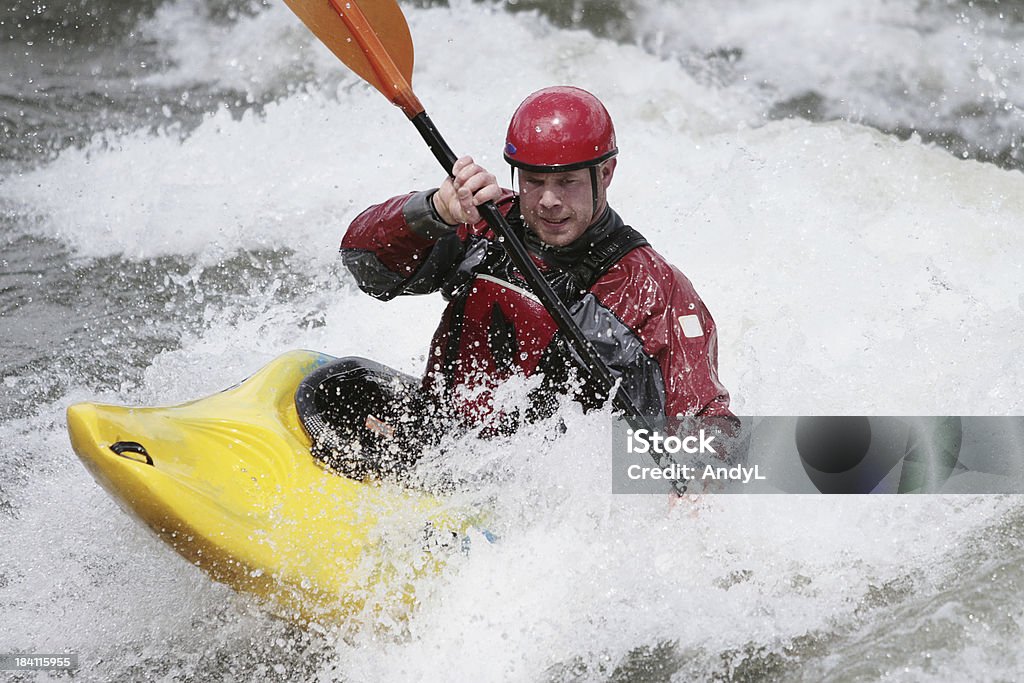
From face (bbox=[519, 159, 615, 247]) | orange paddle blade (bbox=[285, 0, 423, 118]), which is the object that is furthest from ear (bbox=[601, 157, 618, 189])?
orange paddle blade (bbox=[285, 0, 423, 118])

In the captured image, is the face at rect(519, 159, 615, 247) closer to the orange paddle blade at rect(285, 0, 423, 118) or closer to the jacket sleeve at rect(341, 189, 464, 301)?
the jacket sleeve at rect(341, 189, 464, 301)

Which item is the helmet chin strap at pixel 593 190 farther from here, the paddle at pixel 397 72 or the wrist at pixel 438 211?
the wrist at pixel 438 211

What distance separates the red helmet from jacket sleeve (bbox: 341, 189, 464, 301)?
27cm

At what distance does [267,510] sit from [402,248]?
0.71m

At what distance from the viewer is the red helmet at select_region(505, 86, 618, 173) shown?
252 centimetres

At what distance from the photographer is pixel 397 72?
9.04 feet

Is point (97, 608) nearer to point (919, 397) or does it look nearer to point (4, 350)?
point (4, 350)

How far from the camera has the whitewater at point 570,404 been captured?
274 centimetres

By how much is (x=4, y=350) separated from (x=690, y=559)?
2.86 meters

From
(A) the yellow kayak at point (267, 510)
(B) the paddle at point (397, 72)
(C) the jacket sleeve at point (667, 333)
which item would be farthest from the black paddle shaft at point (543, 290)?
(A) the yellow kayak at point (267, 510)

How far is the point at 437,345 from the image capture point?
2.89m

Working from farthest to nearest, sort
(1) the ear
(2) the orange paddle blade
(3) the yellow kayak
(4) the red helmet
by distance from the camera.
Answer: (2) the orange paddle blade < (1) the ear < (4) the red helmet < (3) the yellow kayak

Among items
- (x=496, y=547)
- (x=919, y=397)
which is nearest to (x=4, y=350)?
(x=496, y=547)

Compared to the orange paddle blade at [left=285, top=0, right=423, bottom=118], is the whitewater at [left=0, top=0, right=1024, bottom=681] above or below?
below
